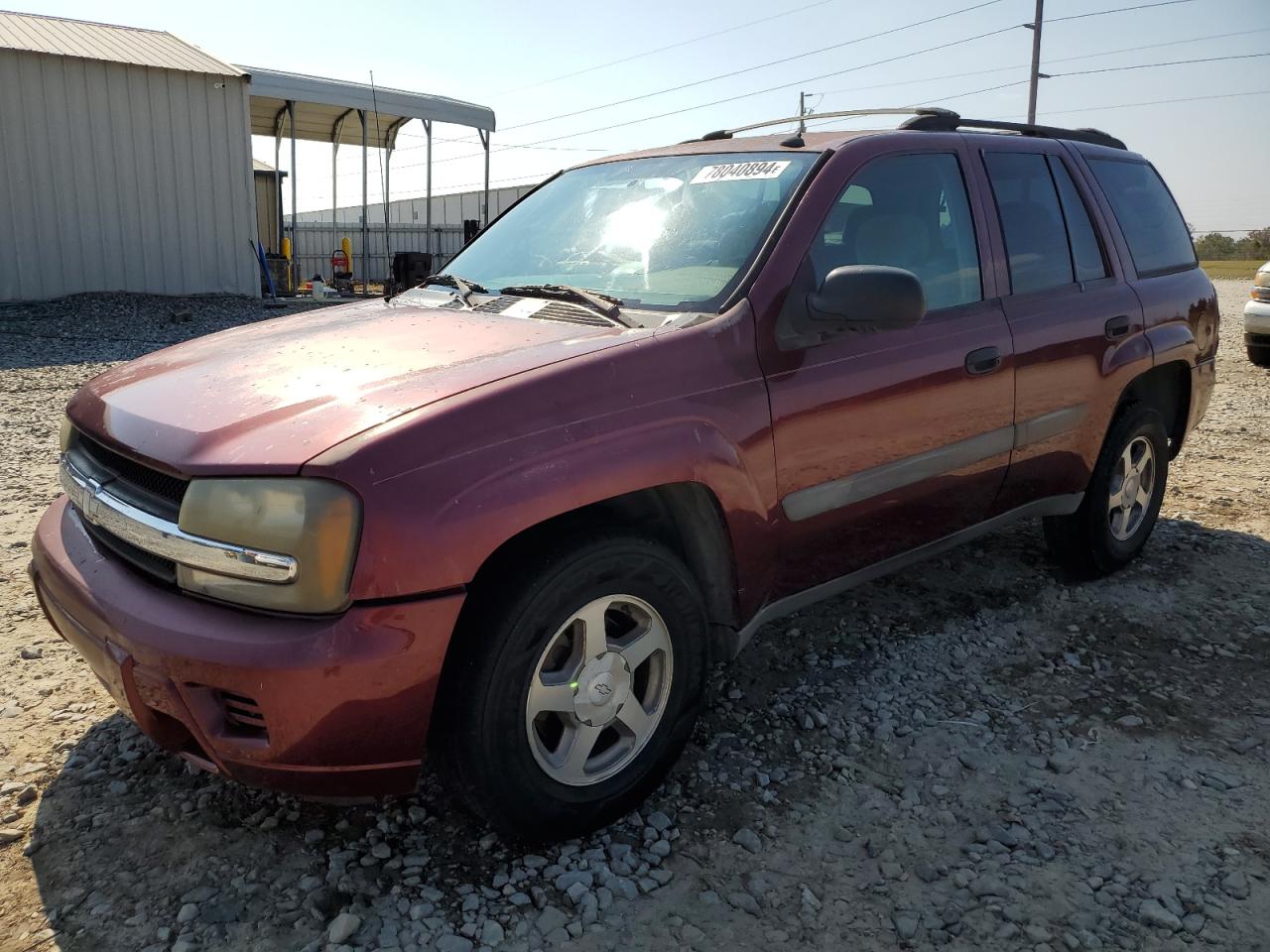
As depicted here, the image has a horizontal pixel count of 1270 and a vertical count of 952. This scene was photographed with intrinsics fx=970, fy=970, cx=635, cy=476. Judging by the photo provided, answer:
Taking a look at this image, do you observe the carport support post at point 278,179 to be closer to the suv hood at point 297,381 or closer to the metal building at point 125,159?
the metal building at point 125,159

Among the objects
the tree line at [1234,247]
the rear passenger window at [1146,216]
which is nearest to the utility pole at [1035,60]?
the tree line at [1234,247]

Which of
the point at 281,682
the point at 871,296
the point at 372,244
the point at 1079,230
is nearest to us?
the point at 281,682

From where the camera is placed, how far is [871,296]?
260cm

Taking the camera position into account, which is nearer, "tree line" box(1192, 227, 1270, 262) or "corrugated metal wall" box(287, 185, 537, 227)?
"corrugated metal wall" box(287, 185, 537, 227)

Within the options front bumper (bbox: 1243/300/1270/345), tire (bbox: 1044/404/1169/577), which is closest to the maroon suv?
tire (bbox: 1044/404/1169/577)

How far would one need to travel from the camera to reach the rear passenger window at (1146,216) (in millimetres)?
4055

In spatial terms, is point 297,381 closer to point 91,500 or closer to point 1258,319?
point 91,500

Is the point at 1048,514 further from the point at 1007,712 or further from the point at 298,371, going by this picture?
the point at 298,371

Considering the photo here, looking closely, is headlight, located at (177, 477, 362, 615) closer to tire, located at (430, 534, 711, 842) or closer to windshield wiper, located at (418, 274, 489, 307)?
tire, located at (430, 534, 711, 842)

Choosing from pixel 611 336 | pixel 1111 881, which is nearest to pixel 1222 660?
pixel 1111 881

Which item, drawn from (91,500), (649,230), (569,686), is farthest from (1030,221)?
(91,500)

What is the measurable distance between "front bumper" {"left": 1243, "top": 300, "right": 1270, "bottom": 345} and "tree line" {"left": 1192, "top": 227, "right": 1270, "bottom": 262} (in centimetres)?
3324

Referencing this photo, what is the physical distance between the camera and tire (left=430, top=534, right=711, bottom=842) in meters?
2.14

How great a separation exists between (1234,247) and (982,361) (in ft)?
156
